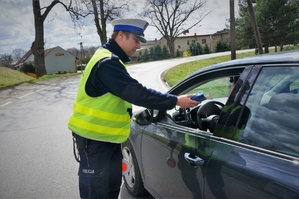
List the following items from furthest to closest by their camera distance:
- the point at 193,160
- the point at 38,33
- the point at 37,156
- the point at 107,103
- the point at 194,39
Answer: the point at 194,39 → the point at 38,33 → the point at 37,156 → the point at 107,103 → the point at 193,160

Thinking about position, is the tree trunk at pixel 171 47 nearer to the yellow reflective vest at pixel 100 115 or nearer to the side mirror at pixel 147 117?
the side mirror at pixel 147 117

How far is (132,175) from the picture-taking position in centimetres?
305

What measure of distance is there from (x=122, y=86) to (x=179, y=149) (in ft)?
2.16

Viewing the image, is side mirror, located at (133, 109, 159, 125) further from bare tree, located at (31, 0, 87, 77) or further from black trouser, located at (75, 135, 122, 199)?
bare tree, located at (31, 0, 87, 77)

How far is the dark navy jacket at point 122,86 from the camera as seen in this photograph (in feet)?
6.16

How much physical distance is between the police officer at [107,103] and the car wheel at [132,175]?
2.40 feet

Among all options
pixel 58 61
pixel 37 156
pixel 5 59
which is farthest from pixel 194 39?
pixel 37 156

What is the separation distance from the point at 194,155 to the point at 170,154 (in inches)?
13.1

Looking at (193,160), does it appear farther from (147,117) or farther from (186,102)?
(147,117)

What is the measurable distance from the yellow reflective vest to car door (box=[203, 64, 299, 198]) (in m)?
0.72

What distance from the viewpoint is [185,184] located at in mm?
1974

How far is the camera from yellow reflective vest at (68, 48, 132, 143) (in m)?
1.99

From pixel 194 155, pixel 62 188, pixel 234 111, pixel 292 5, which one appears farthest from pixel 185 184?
pixel 292 5

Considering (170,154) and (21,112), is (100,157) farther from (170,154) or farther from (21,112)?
(21,112)
